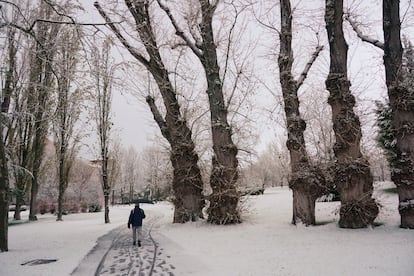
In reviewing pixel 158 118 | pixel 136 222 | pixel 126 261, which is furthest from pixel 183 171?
pixel 126 261

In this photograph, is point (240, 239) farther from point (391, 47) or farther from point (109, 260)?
point (391, 47)

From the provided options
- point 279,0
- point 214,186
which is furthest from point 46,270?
point 279,0

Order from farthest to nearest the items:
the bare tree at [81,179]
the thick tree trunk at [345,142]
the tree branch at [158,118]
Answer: the bare tree at [81,179], the tree branch at [158,118], the thick tree trunk at [345,142]

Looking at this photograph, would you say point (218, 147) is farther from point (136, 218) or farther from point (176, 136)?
point (136, 218)

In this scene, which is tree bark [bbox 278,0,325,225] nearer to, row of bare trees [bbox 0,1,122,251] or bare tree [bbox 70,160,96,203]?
row of bare trees [bbox 0,1,122,251]

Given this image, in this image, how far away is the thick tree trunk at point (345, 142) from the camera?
10.1 metres

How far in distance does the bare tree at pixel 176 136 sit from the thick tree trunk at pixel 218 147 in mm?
1105

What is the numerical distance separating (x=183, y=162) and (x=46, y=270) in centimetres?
809

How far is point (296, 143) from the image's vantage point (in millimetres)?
11852

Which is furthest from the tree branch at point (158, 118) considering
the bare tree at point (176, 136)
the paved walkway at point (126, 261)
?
the paved walkway at point (126, 261)

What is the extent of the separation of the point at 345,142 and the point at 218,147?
5374 millimetres

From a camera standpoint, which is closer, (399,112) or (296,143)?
(399,112)

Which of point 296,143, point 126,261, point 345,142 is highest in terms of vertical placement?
point 296,143

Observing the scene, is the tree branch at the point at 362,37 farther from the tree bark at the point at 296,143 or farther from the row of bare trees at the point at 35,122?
the row of bare trees at the point at 35,122
